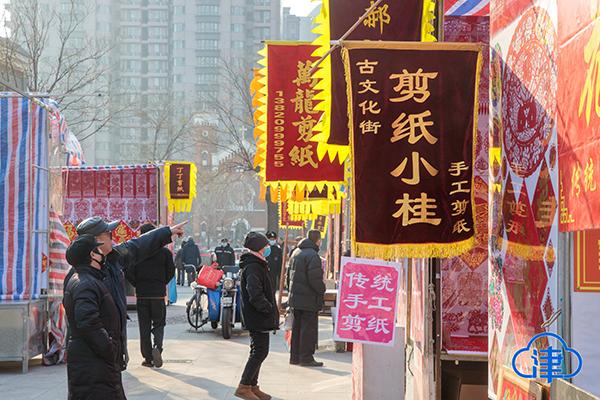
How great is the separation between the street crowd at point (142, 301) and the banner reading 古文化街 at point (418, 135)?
2.15m

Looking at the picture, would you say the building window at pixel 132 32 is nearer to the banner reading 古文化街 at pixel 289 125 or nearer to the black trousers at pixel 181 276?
the black trousers at pixel 181 276

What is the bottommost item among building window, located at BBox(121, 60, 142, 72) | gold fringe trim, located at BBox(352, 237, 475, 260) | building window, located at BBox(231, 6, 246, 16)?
gold fringe trim, located at BBox(352, 237, 475, 260)

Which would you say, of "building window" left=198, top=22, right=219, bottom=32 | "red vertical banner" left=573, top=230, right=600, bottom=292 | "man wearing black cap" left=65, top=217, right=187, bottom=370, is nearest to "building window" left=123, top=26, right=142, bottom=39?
"building window" left=198, top=22, right=219, bottom=32

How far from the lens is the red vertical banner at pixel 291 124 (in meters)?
13.0

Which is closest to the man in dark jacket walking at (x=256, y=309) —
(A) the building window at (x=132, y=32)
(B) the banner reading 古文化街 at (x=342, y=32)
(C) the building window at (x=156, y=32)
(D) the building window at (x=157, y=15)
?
(B) the banner reading 古文化街 at (x=342, y=32)

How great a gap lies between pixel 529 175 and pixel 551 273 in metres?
0.62

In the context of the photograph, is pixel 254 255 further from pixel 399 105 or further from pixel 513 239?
pixel 513 239

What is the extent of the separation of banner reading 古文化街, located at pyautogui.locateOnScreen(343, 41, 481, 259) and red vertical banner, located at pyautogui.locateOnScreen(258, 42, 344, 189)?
6.12 metres

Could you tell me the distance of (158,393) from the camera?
11539 mm

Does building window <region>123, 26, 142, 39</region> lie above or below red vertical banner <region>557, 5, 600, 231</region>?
above

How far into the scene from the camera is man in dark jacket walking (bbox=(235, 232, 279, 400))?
35.5 ft

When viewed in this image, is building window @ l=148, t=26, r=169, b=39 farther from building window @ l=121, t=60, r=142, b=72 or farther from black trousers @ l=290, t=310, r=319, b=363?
black trousers @ l=290, t=310, r=319, b=363

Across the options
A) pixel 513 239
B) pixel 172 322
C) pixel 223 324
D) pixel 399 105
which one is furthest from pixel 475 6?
pixel 172 322

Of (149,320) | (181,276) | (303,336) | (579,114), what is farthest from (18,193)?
(181,276)
